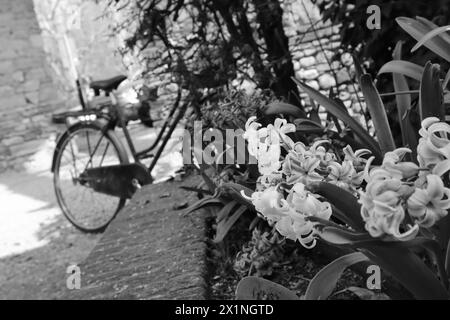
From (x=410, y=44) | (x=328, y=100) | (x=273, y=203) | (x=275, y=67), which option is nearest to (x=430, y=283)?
(x=273, y=203)

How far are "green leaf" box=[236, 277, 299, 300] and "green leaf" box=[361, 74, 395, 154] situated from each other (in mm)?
495

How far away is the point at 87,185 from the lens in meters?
4.23

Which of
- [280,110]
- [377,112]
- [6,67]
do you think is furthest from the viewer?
[6,67]

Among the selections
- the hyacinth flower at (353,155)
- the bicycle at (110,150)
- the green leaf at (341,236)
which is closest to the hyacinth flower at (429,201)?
the green leaf at (341,236)

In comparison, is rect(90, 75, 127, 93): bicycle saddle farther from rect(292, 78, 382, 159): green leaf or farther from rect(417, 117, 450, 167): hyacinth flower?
rect(417, 117, 450, 167): hyacinth flower

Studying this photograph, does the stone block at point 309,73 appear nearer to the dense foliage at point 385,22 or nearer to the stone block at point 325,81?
the stone block at point 325,81

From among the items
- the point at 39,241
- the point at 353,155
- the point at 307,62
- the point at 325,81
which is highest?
the point at 353,155

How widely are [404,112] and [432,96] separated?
15.2 inches

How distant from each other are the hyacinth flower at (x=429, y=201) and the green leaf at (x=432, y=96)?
45cm

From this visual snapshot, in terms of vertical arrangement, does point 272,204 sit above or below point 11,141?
above

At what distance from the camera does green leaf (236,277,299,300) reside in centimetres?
94

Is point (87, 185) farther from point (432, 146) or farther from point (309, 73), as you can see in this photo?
point (432, 146)

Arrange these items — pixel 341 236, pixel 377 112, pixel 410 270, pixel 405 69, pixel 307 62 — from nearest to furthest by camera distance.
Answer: pixel 341 236 → pixel 410 270 → pixel 377 112 → pixel 405 69 → pixel 307 62

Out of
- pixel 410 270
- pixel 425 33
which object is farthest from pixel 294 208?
pixel 425 33
